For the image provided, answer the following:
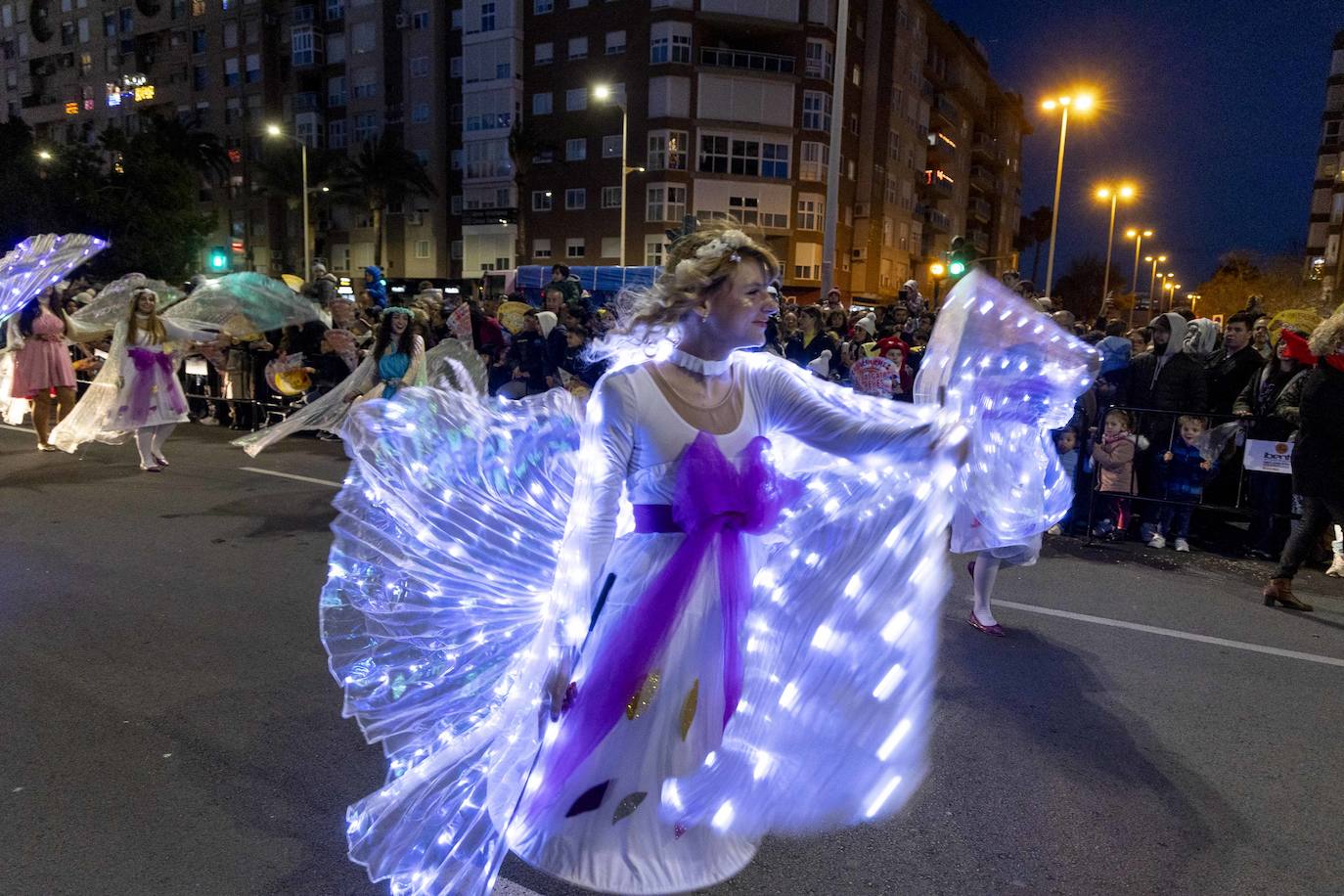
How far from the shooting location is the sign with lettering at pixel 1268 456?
711 centimetres

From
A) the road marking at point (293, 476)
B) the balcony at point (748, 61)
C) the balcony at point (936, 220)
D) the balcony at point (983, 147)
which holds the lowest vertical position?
the road marking at point (293, 476)

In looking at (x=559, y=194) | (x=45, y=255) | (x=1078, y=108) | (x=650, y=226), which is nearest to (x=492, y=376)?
(x=45, y=255)

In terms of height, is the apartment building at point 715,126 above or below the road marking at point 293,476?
above

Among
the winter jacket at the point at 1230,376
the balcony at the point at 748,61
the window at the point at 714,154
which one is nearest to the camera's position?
the winter jacket at the point at 1230,376

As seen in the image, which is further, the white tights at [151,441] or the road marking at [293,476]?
the white tights at [151,441]

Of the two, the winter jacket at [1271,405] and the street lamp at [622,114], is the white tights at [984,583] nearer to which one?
the winter jacket at [1271,405]

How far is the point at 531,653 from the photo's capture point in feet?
7.98

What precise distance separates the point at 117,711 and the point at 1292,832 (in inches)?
189

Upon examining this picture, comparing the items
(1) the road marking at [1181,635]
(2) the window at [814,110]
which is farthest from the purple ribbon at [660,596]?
(2) the window at [814,110]

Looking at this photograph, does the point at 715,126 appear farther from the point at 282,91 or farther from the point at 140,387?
the point at 140,387

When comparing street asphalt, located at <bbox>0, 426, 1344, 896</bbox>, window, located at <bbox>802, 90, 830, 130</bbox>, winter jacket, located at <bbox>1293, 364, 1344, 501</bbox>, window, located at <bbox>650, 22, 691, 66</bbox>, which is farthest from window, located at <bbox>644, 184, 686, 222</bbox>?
winter jacket, located at <bbox>1293, 364, 1344, 501</bbox>

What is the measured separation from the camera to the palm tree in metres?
49.3

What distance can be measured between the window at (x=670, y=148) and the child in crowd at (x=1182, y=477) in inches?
1495

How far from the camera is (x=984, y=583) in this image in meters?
5.22
